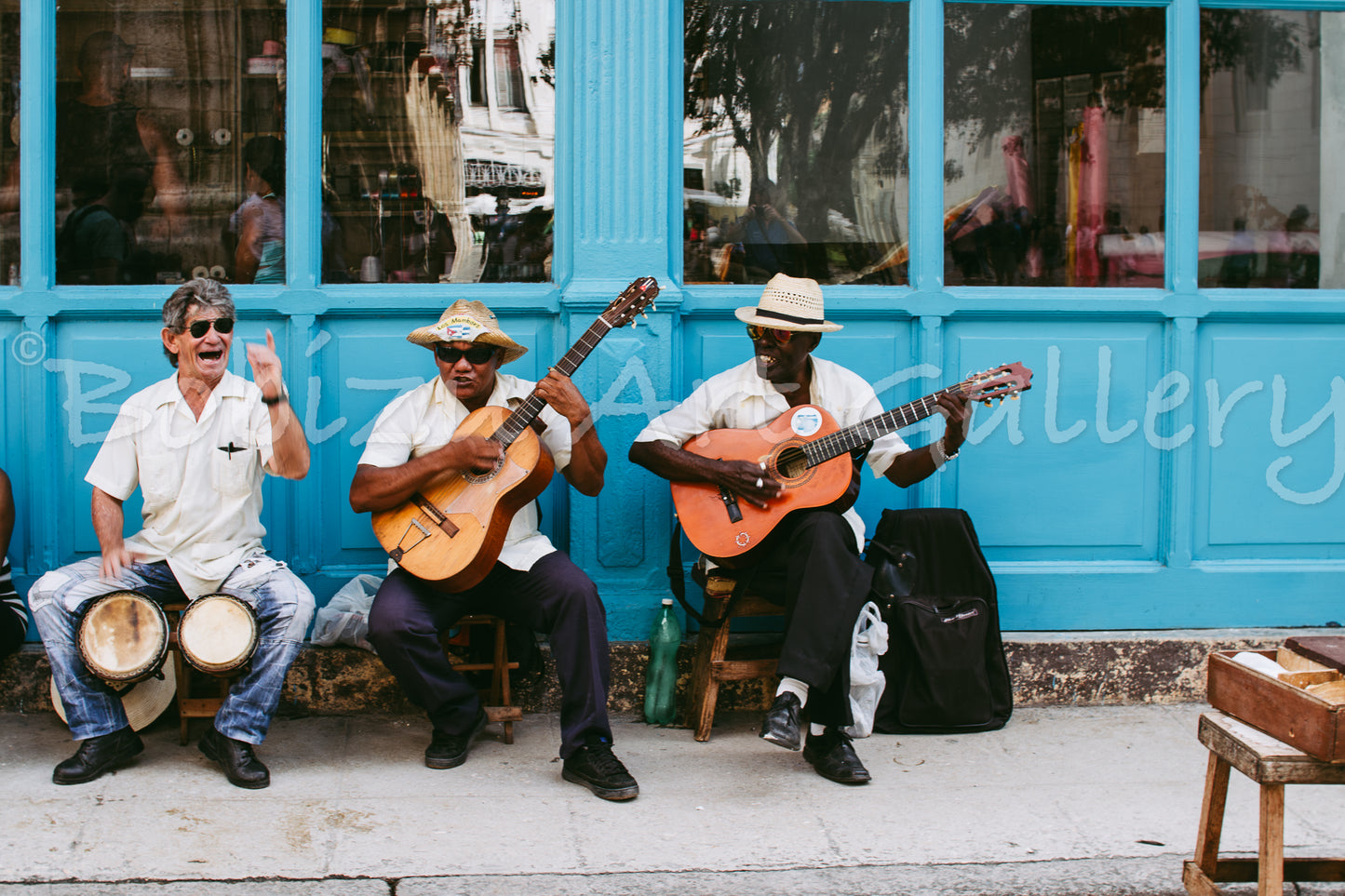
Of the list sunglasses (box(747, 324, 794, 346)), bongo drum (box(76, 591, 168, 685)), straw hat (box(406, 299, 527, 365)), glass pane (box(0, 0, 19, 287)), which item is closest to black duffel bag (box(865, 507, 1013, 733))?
sunglasses (box(747, 324, 794, 346))

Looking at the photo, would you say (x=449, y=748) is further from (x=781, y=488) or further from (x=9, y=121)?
(x=9, y=121)

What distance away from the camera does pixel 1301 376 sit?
4.84 meters

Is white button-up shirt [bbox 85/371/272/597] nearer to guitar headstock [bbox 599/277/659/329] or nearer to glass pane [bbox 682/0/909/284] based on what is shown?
guitar headstock [bbox 599/277/659/329]

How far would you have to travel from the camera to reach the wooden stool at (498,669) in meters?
4.16

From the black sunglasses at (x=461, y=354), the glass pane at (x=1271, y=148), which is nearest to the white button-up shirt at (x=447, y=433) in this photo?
the black sunglasses at (x=461, y=354)

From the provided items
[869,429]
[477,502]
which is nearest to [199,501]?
[477,502]

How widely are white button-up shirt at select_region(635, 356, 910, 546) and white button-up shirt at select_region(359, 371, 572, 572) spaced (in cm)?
34

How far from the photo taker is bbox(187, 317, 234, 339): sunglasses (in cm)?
402

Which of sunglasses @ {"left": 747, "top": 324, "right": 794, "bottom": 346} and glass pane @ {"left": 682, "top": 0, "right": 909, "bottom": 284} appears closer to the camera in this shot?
sunglasses @ {"left": 747, "top": 324, "right": 794, "bottom": 346}

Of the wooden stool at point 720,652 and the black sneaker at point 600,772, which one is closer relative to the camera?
the black sneaker at point 600,772

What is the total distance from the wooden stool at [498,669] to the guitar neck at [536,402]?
0.60m

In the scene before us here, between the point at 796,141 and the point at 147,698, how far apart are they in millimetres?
3089

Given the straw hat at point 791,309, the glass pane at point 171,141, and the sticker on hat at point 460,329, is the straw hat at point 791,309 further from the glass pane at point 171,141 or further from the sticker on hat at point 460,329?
the glass pane at point 171,141

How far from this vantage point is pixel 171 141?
4770mm
